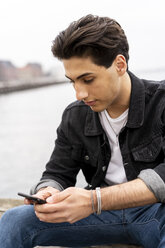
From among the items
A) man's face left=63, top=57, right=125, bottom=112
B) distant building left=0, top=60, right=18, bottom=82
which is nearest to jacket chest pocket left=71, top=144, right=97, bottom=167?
man's face left=63, top=57, right=125, bottom=112

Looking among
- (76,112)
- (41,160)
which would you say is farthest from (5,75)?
(76,112)

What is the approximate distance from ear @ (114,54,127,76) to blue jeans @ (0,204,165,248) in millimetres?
922

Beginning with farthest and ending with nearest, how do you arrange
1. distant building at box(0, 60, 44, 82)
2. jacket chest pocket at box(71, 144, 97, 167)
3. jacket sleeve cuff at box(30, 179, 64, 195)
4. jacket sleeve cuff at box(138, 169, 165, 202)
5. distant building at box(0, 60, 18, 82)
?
1. distant building at box(0, 60, 44, 82)
2. distant building at box(0, 60, 18, 82)
3. jacket chest pocket at box(71, 144, 97, 167)
4. jacket sleeve cuff at box(30, 179, 64, 195)
5. jacket sleeve cuff at box(138, 169, 165, 202)

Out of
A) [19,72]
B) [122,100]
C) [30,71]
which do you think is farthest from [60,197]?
[30,71]

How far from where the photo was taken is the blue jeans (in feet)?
7.12

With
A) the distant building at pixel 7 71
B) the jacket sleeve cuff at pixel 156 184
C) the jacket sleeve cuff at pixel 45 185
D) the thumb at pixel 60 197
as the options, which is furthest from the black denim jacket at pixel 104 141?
the distant building at pixel 7 71

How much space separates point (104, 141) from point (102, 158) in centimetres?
13

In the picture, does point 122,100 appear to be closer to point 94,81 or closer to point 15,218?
point 94,81

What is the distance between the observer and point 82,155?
257 cm

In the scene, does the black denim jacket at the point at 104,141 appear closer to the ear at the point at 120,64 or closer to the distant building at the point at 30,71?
the ear at the point at 120,64

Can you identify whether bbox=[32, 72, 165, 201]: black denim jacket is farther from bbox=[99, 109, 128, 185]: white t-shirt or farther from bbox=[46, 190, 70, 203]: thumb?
bbox=[46, 190, 70, 203]: thumb

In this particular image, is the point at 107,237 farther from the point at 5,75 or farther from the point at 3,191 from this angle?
the point at 5,75

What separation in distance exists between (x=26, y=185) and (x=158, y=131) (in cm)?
839

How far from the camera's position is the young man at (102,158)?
6.56 feet
